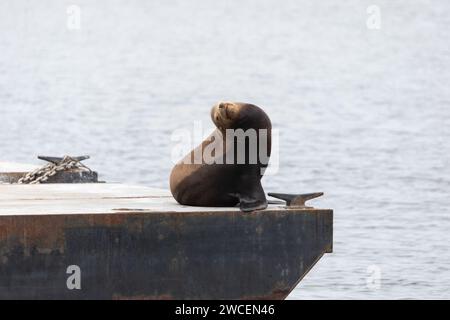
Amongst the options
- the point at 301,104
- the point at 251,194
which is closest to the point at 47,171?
the point at 251,194

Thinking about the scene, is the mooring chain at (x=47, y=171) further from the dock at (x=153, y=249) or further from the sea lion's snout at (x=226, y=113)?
the sea lion's snout at (x=226, y=113)

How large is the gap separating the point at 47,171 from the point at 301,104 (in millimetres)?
28703

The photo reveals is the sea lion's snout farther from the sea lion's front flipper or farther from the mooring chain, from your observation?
the mooring chain

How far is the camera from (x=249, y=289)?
13.6 meters

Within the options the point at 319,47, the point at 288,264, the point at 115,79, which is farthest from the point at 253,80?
the point at 288,264

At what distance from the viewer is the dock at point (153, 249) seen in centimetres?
1296

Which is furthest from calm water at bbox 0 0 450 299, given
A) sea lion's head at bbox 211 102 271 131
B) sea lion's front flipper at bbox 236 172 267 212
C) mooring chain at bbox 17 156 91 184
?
sea lion's head at bbox 211 102 271 131

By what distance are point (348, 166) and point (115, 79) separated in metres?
27.2

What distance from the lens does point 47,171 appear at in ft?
54.1

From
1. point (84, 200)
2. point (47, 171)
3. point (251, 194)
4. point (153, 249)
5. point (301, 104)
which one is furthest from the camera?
point (301, 104)

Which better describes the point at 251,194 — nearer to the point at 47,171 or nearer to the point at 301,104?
the point at 47,171

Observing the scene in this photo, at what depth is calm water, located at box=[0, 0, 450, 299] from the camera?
71.5 ft

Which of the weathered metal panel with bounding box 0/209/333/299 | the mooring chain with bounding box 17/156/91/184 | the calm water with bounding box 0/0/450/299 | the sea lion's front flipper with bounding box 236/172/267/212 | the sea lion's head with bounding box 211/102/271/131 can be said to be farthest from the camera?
the calm water with bounding box 0/0/450/299

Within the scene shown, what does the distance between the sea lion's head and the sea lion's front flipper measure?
40 cm
